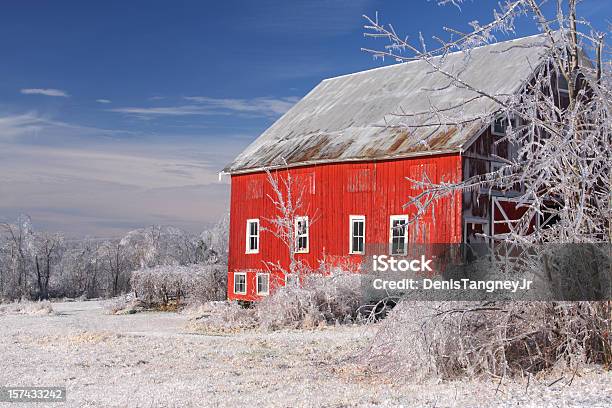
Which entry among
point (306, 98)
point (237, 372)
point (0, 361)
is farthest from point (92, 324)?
point (306, 98)

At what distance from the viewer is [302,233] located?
2452 cm

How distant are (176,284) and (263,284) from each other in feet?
15.2

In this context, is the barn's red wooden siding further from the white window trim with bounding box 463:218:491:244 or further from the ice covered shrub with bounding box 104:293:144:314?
the ice covered shrub with bounding box 104:293:144:314

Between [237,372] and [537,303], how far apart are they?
4805mm

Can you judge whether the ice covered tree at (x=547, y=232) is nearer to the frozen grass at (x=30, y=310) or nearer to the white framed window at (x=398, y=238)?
the white framed window at (x=398, y=238)

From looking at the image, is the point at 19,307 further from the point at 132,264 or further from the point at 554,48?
the point at 554,48

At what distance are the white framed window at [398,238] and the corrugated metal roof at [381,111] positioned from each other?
6.01 feet

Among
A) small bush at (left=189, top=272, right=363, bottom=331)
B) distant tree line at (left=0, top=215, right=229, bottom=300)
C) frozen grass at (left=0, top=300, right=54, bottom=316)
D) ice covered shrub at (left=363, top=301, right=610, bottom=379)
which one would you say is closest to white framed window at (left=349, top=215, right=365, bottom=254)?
small bush at (left=189, top=272, right=363, bottom=331)

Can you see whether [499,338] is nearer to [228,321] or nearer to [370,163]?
[228,321]

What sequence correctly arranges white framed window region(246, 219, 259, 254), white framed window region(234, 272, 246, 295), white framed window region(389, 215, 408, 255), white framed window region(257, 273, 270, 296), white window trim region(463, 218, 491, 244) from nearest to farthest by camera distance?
white window trim region(463, 218, 491, 244)
white framed window region(389, 215, 408, 255)
white framed window region(257, 273, 270, 296)
white framed window region(246, 219, 259, 254)
white framed window region(234, 272, 246, 295)

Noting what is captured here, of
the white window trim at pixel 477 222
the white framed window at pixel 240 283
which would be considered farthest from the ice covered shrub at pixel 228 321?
the white window trim at pixel 477 222

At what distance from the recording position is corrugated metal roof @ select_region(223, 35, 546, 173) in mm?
21656

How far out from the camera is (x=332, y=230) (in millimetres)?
23391

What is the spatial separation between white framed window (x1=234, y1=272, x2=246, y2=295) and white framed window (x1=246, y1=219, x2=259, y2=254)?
0.95m
